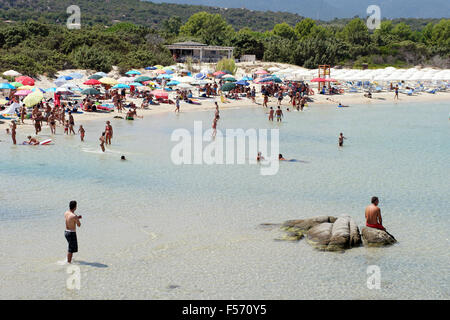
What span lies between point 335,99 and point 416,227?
3094 cm

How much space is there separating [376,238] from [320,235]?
1.21 m

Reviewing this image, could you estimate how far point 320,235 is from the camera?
1225 cm

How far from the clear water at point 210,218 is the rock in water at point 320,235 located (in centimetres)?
26

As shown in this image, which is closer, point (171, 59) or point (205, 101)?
point (205, 101)

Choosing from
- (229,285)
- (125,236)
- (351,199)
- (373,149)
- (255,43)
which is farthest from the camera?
(255,43)

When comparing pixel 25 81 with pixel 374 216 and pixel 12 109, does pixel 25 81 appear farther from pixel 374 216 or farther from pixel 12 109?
pixel 374 216

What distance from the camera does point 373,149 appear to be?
2461cm

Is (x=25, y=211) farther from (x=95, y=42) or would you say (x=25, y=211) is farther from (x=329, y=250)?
(x=95, y=42)

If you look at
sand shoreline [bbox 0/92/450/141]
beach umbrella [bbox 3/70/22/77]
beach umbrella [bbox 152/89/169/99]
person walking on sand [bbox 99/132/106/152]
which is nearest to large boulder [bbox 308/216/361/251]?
person walking on sand [bbox 99/132/106/152]

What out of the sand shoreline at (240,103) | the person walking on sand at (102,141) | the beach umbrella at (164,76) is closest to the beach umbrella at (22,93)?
the sand shoreline at (240,103)

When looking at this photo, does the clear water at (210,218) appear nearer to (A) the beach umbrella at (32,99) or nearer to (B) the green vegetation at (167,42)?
(A) the beach umbrella at (32,99)

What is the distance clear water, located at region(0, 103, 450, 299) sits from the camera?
1028cm

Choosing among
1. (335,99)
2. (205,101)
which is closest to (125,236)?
(205,101)

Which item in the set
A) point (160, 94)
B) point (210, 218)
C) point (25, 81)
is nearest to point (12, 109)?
point (25, 81)
